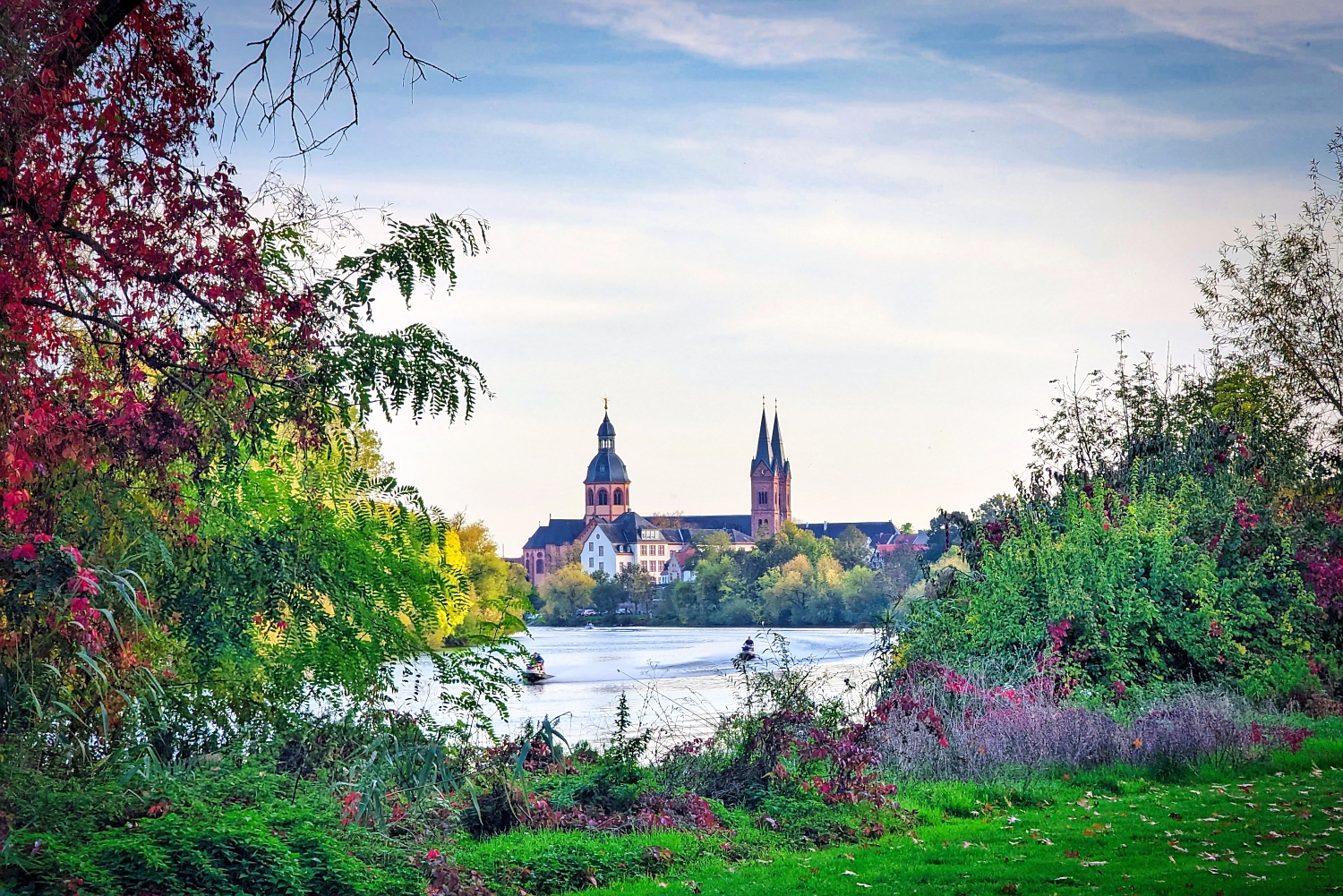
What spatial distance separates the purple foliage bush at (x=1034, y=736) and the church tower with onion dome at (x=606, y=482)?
160010 mm

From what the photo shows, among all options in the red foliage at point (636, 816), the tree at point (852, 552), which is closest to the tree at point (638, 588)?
the tree at point (852, 552)

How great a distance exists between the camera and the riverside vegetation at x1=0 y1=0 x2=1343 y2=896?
579 cm

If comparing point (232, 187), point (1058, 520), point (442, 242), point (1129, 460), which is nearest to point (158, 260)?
point (232, 187)

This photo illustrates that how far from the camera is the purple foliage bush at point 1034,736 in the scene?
11211mm

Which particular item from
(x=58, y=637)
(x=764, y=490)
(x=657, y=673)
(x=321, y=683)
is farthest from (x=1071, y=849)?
(x=764, y=490)

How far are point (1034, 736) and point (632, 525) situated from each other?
14934 centimetres

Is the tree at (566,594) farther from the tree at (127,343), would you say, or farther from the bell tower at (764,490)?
the tree at (127,343)

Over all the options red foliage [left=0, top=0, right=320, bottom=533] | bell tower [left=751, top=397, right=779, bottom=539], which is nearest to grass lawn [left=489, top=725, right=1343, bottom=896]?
red foliage [left=0, top=0, right=320, bottom=533]

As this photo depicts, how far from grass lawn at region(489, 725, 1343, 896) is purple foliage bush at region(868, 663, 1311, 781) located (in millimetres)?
641

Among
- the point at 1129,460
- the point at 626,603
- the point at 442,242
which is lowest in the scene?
the point at 626,603

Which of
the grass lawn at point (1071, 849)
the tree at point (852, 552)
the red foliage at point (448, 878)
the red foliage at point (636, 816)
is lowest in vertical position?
the grass lawn at point (1071, 849)

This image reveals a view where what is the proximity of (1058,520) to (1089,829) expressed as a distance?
893 cm

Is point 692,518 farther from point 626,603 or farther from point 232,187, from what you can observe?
point 232,187

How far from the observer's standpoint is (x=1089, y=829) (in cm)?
855
